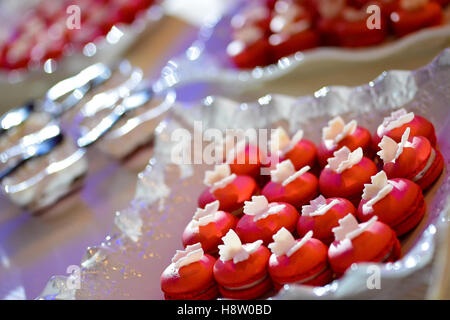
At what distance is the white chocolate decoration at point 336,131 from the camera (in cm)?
105

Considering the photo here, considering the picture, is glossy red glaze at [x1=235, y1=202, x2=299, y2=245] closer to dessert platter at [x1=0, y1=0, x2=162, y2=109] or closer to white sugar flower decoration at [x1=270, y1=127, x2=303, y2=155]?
white sugar flower decoration at [x1=270, y1=127, x2=303, y2=155]

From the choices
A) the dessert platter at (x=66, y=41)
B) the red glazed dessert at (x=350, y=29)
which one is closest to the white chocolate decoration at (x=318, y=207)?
the red glazed dessert at (x=350, y=29)

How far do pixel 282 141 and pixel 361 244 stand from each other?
35cm

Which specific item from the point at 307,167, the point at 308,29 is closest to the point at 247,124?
the point at 307,167

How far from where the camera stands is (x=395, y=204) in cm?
87

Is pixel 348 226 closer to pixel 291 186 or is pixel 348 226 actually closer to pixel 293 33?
pixel 291 186

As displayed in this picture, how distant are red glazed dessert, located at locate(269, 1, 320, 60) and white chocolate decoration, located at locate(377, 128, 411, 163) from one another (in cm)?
63

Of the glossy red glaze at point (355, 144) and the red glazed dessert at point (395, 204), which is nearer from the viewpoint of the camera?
the red glazed dessert at point (395, 204)

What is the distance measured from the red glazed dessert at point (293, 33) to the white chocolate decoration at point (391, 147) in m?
0.63

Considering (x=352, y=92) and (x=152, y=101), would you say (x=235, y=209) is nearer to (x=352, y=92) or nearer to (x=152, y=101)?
(x=352, y=92)

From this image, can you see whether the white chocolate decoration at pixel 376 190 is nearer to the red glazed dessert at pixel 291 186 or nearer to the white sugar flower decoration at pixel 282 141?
the red glazed dessert at pixel 291 186

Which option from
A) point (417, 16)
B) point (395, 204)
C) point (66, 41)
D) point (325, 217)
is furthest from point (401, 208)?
point (66, 41)

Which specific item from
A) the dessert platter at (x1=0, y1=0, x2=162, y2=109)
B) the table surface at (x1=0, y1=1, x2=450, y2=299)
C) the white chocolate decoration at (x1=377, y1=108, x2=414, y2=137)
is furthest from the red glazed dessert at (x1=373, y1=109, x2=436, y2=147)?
the dessert platter at (x1=0, y1=0, x2=162, y2=109)

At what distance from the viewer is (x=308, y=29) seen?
1538 mm
